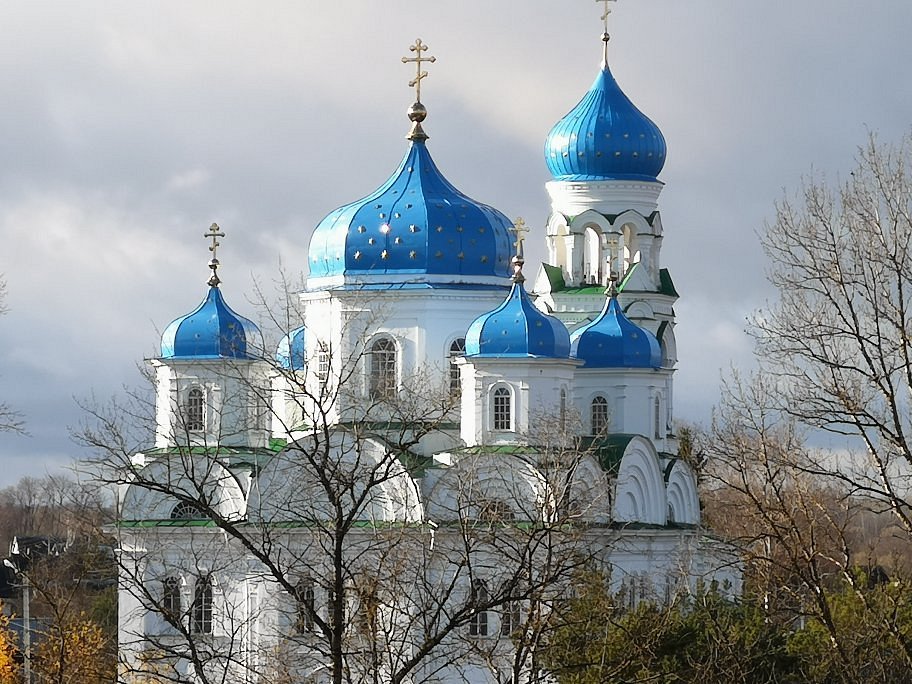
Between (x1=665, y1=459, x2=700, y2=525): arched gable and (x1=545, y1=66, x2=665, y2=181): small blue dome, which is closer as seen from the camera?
(x1=665, y1=459, x2=700, y2=525): arched gable

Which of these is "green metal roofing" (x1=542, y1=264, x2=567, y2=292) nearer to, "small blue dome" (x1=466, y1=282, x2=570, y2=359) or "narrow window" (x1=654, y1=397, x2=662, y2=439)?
"narrow window" (x1=654, y1=397, x2=662, y2=439)

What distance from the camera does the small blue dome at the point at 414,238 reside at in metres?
33.7

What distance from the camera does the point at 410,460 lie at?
31484 mm

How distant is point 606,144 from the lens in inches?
1490

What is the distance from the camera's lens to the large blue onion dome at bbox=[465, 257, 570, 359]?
31250mm

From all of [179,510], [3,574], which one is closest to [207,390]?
[179,510]

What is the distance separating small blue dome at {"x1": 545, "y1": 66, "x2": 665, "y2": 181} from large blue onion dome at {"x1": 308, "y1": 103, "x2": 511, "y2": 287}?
407 cm

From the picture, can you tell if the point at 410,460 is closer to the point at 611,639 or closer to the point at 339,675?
the point at 611,639

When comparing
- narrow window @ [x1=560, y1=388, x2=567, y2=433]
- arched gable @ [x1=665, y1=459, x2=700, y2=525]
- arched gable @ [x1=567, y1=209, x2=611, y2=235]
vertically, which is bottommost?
arched gable @ [x1=665, y1=459, x2=700, y2=525]

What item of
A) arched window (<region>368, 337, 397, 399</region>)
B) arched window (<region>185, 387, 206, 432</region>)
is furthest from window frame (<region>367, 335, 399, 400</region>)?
arched window (<region>185, 387, 206, 432</region>)

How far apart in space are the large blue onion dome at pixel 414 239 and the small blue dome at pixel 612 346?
5.67ft

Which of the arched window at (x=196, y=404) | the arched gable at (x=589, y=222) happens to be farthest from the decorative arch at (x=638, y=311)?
the arched window at (x=196, y=404)

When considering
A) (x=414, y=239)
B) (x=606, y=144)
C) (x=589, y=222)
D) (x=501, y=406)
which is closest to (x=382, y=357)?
(x=414, y=239)

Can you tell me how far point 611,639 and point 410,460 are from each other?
9.11m
